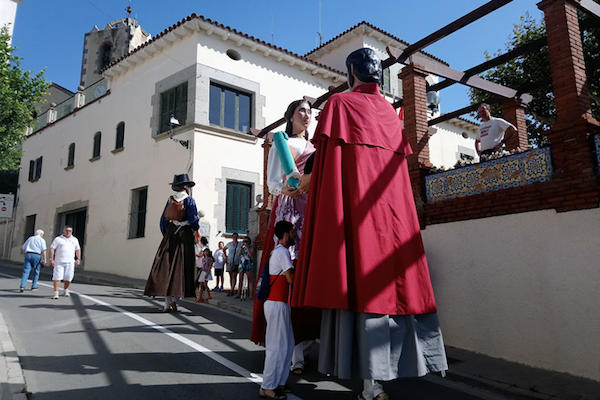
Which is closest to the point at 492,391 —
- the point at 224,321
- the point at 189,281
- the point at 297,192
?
the point at 297,192

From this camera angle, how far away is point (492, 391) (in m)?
4.42

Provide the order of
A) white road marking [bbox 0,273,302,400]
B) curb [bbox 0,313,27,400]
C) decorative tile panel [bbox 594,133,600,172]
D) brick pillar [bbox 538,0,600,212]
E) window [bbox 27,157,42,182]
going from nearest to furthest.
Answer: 1. curb [bbox 0,313,27,400]
2. white road marking [bbox 0,273,302,400]
3. decorative tile panel [bbox 594,133,600,172]
4. brick pillar [bbox 538,0,600,212]
5. window [bbox 27,157,42,182]

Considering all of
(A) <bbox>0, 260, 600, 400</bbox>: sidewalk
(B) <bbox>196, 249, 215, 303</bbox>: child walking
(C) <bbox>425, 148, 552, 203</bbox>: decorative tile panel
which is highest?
(C) <bbox>425, 148, 552, 203</bbox>: decorative tile panel

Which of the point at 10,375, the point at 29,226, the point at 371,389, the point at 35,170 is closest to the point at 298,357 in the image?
the point at 371,389

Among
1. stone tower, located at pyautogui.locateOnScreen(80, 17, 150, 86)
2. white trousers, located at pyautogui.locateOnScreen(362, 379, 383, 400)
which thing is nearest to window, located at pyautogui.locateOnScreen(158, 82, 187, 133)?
white trousers, located at pyautogui.locateOnScreen(362, 379, 383, 400)

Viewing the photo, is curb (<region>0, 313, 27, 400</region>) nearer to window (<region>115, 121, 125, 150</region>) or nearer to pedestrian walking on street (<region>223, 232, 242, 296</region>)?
pedestrian walking on street (<region>223, 232, 242, 296</region>)

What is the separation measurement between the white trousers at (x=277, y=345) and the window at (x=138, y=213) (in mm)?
13230

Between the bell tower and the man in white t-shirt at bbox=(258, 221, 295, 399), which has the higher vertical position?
the bell tower

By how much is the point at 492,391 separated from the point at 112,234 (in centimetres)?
1536

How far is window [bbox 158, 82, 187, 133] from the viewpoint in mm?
15188

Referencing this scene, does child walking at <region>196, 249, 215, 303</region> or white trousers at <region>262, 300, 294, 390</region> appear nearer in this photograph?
white trousers at <region>262, 300, 294, 390</region>

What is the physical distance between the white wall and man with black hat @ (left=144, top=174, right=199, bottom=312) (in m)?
3.96

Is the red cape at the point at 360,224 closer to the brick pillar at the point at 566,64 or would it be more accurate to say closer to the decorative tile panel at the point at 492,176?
the decorative tile panel at the point at 492,176

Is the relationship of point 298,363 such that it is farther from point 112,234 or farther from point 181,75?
point 112,234
